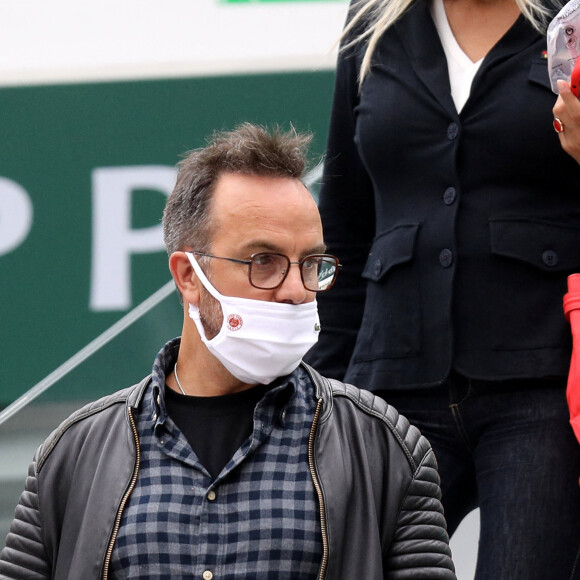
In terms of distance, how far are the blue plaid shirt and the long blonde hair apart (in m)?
0.82

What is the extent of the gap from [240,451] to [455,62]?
2.94ft

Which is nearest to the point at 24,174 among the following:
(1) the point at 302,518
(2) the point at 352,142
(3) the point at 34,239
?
(3) the point at 34,239

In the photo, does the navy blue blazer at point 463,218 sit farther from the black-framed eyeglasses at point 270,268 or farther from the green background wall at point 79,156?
the green background wall at point 79,156

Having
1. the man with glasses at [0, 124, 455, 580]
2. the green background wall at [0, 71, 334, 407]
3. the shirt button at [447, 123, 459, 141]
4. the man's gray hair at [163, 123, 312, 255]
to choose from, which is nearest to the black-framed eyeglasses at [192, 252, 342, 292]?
the man with glasses at [0, 124, 455, 580]

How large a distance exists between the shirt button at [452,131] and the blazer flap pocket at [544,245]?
8.5 inches

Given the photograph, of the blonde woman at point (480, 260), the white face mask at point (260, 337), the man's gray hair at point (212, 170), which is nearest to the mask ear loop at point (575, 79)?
the blonde woman at point (480, 260)

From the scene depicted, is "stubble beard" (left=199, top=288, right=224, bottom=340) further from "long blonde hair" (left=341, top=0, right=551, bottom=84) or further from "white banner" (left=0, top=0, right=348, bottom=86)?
"white banner" (left=0, top=0, right=348, bottom=86)

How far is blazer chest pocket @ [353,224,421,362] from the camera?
2.35 m

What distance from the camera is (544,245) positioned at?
2.23 m

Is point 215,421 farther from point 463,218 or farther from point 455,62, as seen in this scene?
point 455,62

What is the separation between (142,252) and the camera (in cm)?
393

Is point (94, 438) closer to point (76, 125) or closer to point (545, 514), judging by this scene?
point (545, 514)

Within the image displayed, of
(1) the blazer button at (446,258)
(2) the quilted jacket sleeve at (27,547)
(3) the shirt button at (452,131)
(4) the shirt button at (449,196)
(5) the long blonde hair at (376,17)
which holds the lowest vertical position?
(2) the quilted jacket sleeve at (27,547)

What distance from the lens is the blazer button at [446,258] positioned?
2293 millimetres
